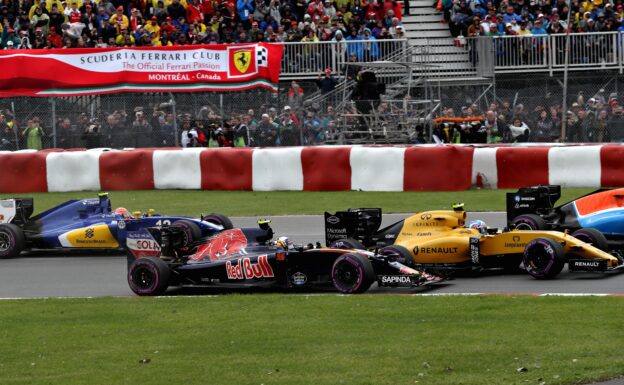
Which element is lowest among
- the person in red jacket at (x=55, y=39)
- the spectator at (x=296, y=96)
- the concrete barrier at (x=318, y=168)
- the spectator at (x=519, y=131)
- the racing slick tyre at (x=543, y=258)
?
the racing slick tyre at (x=543, y=258)

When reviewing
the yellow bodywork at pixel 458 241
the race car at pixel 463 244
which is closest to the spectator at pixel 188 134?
the race car at pixel 463 244

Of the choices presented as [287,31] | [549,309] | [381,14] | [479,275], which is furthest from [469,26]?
[549,309]

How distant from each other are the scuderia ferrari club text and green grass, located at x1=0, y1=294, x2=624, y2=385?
33 centimetres

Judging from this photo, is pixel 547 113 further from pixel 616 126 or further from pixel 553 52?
pixel 553 52

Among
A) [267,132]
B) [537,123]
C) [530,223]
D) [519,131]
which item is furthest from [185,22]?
[530,223]

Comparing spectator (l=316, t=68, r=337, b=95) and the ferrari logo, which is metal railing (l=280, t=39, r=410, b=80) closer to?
spectator (l=316, t=68, r=337, b=95)

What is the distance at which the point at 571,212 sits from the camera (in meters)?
13.9

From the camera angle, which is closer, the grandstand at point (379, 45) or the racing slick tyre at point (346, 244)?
the racing slick tyre at point (346, 244)

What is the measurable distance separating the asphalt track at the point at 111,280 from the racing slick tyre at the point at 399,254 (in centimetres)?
37

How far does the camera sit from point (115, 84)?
26328 millimetres

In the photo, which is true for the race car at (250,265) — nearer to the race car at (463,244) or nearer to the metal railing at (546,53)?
the race car at (463,244)

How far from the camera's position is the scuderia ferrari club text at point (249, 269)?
11.9 m

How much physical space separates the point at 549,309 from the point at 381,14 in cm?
2056

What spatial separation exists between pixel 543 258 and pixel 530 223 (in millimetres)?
1769
